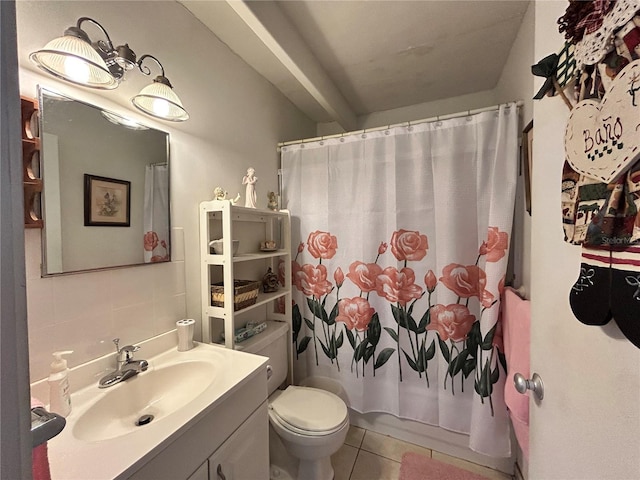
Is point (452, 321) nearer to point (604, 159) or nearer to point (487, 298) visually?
point (487, 298)

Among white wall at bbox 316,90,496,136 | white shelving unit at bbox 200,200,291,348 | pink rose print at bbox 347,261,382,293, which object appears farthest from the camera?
white wall at bbox 316,90,496,136

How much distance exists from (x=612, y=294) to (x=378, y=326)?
4.40 feet

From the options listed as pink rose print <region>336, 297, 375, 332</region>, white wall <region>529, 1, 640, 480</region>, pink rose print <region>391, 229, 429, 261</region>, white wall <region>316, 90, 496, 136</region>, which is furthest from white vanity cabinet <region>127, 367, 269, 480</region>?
white wall <region>316, 90, 496, 136</region>

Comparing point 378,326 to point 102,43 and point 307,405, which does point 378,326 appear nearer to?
point 307,405

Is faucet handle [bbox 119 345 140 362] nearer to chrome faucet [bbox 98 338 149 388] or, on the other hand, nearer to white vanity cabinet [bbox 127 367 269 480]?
chrome faucet [bbox 98 338 149 388]

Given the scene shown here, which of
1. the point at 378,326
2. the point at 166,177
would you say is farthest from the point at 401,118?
the point at 166,177

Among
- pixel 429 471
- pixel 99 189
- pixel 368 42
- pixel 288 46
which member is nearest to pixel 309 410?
pixel 429 471

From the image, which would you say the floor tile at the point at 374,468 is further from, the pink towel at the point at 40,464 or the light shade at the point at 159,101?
the light shade at the point at 159,101

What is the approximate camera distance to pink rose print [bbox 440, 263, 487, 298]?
142 cm

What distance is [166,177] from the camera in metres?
1.16

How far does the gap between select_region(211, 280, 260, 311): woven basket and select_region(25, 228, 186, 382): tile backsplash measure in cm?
14

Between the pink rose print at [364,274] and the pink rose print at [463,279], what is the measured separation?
15.3 inches

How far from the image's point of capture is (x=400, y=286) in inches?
61.8

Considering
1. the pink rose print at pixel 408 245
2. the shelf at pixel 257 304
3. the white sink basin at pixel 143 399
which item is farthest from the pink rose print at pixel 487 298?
the white sink basin at pixel 143 399
